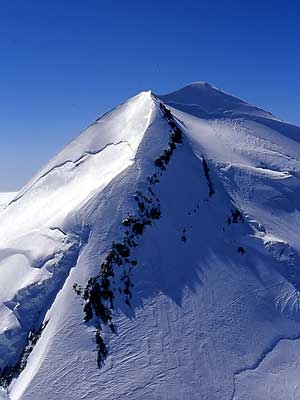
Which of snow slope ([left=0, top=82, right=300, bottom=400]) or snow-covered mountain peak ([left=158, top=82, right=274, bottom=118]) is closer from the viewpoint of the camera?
snow slope ([left=0, top=82, right=300, bottom=400])

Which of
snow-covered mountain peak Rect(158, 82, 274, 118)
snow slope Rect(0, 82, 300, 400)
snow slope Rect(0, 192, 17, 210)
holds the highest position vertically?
snow slope Rect(0, 192, 17, 210)

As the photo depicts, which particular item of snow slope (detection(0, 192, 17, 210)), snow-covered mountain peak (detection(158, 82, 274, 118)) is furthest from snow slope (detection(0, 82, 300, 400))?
snow slope (detection(0, 192, 17, 210))

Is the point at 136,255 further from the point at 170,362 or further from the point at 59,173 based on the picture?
the point at 59,173

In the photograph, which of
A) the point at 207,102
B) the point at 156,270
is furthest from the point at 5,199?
the point at 156,270

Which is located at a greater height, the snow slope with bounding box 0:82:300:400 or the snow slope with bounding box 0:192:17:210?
the snow slope with bounding box 0:192:17:210

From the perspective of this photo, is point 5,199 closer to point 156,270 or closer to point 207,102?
point 207,102

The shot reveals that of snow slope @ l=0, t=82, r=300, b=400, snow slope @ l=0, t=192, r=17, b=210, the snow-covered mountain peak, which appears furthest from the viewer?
snow slope @ l=0, t=192, r=17, b=210

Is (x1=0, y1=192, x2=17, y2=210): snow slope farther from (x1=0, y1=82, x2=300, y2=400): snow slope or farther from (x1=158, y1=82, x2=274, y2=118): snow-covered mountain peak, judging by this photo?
(x1=158, y1=82, x2=274, y2=118): snow-covered mountain peak

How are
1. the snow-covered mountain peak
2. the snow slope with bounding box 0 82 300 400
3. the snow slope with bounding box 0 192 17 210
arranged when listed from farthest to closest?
the snow slope with bounding box 0 192 17 210, the snow-covered mountain peak, the snow slope with bounding box 0 82 300 400
